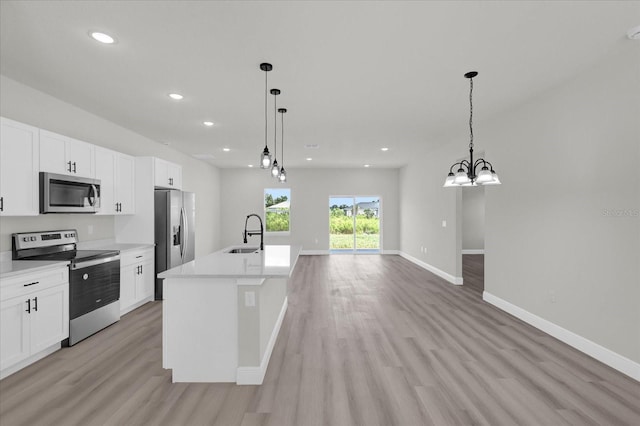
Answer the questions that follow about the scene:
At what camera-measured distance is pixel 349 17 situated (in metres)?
2.19

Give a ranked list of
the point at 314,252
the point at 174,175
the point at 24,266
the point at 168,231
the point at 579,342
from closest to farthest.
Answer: the point at 24,266
the point at 579,342
the point at 168,231
the point at 174,175
the point at 314,252

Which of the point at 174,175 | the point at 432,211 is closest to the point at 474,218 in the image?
the point at 432,211

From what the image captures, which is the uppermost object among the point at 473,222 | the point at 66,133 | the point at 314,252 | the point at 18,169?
the point at 66,133

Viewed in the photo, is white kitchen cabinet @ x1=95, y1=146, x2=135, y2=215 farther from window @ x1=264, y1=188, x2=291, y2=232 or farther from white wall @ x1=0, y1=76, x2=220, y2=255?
window @ x1=264, y1=188, x2=291, y2=232

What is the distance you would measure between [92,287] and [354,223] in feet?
24.0

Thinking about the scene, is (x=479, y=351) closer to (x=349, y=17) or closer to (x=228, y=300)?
(x=228, y=300)

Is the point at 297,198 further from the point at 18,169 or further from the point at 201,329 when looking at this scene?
the point at 201,329

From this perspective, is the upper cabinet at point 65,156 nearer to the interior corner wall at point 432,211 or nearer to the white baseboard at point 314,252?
the interior corner wall at point 432,211

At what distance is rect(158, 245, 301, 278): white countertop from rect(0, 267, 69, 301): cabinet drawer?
1385 millimetres

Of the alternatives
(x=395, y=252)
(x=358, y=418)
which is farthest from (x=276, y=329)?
(x=395, y=252)

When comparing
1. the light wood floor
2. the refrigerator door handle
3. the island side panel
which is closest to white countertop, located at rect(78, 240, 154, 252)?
the refrigerator door handle

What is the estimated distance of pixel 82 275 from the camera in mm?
3291

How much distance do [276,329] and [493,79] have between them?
3631mm

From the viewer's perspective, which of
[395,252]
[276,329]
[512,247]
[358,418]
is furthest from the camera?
[395,252]
